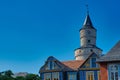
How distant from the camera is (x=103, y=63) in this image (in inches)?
1211

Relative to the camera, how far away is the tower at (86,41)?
77.5 m

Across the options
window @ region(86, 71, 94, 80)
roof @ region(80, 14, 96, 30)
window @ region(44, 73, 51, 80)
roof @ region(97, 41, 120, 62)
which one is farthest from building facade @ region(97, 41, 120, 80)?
roof @ region(80, 14, 96, 30)

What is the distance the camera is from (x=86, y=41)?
7925 cm

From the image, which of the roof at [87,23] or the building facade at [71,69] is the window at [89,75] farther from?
the roof at [87,23]

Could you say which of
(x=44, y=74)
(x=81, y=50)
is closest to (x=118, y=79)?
(x=44, y=74)

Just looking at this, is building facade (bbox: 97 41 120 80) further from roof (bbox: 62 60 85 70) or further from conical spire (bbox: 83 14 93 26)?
conical spire (bbox: 83 14 93 26)

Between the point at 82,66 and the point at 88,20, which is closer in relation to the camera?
the point at 82,66

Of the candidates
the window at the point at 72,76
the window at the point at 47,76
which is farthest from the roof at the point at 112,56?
the window at the point at 47,76

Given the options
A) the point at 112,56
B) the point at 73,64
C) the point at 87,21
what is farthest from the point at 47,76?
the point at 87,21

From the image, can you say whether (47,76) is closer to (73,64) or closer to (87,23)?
(73,64)

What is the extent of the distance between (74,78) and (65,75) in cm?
151

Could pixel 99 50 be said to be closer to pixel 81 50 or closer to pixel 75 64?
pixel 81 50

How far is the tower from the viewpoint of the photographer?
254ft

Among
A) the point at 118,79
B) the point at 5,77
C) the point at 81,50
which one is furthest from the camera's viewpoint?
the point at 81,50
